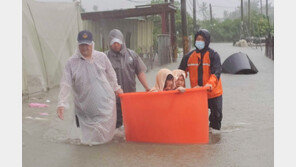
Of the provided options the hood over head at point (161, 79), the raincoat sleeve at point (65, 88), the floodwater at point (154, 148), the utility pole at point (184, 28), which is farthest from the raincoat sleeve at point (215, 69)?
the utility pole at point (184, 28)

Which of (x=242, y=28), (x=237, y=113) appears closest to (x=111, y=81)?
(x=237, y=113)

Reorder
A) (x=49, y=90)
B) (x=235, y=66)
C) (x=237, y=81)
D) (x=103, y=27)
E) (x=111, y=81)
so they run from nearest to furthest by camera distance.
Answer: (x=111, y=81) → (x=49, y=90) → (x=237, y=81) → (x=235, y=66) → (x=103, y=27)

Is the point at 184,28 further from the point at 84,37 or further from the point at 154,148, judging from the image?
the point at 84,37

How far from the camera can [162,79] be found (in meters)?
4.86

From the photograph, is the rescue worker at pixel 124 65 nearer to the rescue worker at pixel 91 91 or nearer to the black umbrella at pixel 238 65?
the rescue worker at pixel 91 91

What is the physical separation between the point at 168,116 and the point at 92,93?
933 mm

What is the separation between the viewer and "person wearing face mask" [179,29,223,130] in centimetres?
505

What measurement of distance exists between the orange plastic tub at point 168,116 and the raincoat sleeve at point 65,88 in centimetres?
62

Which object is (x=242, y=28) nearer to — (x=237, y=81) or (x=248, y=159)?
(x=237, y=81)

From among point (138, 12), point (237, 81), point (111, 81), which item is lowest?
point (237, 81)

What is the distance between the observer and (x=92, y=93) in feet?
16.4

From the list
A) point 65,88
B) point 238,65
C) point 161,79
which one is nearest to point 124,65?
point 161,79

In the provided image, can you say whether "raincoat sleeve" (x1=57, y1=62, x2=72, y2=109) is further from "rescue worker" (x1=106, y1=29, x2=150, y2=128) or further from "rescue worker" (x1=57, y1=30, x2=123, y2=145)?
"rescue worker" (x1=106, y1=29, x2=150, y2=128)

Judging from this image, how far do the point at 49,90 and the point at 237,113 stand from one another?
16.3 ft
